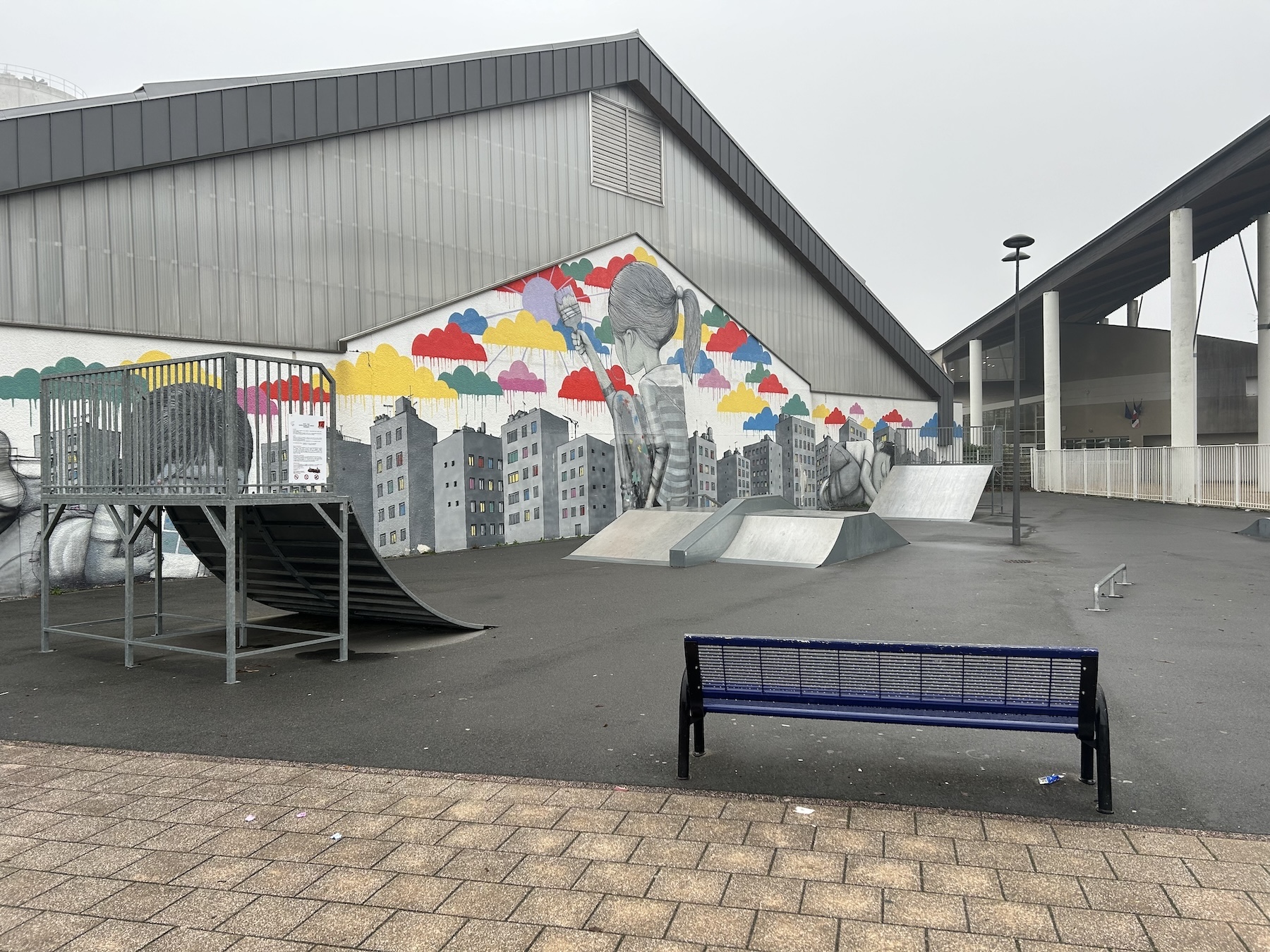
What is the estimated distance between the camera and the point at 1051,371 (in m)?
45.7

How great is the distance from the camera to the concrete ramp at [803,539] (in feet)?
50.0

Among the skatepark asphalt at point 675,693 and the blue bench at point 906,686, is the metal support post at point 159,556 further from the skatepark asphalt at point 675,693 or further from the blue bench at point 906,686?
the blue bench at point 906,686

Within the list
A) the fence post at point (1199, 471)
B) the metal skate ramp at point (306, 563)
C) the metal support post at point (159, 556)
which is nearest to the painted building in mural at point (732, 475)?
the fence post at point (1199, 471)

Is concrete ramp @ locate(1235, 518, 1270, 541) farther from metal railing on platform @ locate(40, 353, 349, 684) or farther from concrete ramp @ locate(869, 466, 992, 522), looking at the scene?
metal railing on platform @ locate(40, 353, 349, 684)

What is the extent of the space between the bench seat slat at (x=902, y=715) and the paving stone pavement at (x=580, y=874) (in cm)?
46

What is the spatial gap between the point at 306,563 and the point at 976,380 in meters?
57.9

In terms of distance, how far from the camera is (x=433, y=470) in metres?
18.2

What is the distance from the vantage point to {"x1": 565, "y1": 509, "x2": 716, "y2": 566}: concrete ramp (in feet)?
52.4

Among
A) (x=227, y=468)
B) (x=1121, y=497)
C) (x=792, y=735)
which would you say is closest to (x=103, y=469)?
(x=227, y=468)

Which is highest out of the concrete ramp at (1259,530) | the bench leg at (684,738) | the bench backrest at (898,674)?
the bench backrest at (898,674)

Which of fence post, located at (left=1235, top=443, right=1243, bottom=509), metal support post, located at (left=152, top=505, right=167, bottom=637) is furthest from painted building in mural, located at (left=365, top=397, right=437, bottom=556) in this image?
fence post, located at (left=1235, top=443, right=1243, bottom=509)

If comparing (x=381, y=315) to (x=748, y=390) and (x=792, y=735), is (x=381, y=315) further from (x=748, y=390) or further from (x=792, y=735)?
(x=792, y=735)

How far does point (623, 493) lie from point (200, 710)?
1667 centimetres

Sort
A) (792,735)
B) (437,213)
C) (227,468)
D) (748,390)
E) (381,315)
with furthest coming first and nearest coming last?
(748,390) → (437,213) → (381,315) → (227,468) → (792,735)
